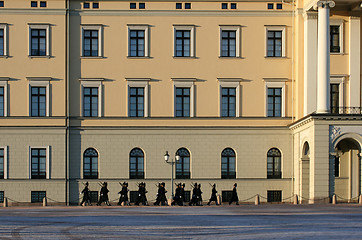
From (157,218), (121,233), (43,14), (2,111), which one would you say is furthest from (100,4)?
(121,233)

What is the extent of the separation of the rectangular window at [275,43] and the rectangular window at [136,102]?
29.5 feet

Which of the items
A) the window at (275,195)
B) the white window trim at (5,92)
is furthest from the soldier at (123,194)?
the window at (275,195)

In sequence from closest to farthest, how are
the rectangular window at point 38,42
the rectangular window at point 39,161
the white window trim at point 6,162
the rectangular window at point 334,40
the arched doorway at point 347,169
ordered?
the arched doorway at point 347,169, the rectangular window at point 334,40, the white window trim at point 6,162, the rectangular window at point 39,161, the rectangular window at point 38,42

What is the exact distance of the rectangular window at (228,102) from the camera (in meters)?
59.2

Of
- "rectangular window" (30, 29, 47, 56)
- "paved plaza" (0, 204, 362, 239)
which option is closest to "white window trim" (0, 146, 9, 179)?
"rectangular window" (30, 29, 47, 56)

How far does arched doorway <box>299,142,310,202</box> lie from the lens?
55.8 meters

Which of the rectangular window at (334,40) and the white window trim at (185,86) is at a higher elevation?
the rectangular window at (334,40)

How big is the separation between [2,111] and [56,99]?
3.61 m

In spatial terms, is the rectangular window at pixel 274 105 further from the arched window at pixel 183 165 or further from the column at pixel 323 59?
the arched window at pixel 183 165

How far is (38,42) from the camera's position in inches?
2307

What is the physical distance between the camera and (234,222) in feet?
108

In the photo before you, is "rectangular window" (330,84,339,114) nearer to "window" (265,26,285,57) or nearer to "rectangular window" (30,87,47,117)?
"window" (265,26,285,57)

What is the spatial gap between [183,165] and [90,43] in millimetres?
10198

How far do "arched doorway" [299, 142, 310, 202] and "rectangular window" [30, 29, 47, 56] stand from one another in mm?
18128
